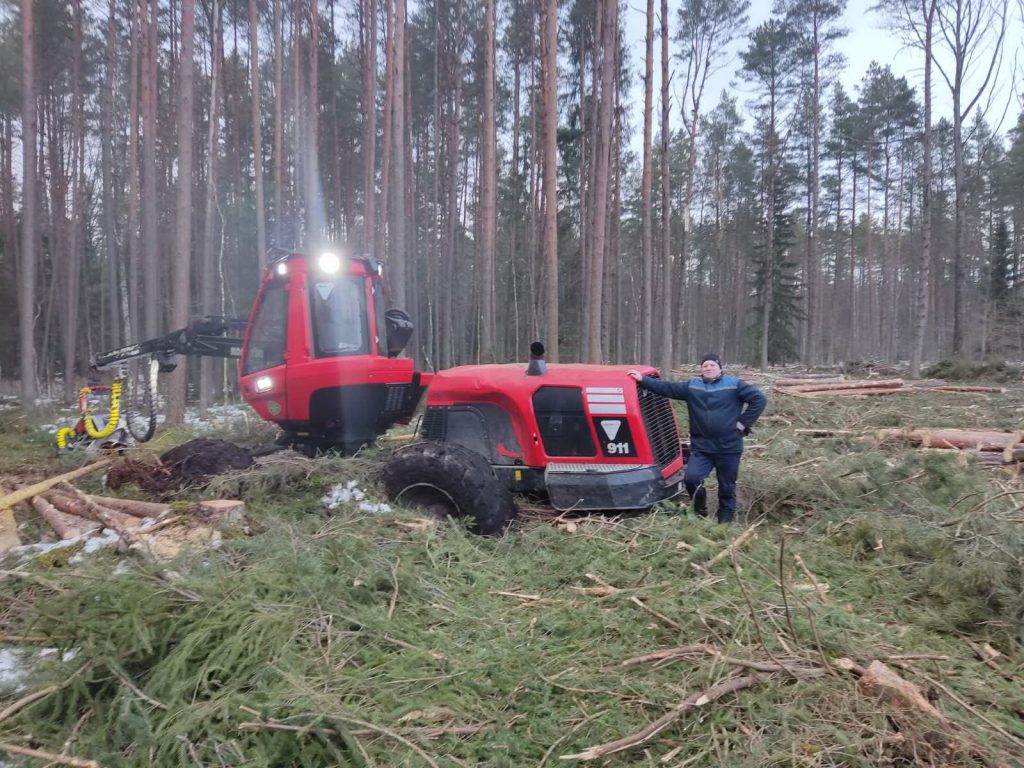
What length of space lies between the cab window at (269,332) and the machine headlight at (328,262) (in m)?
0.44

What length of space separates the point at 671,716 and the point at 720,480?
330 cm

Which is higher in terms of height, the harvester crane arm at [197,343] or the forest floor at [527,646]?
the harvester crane arm at [197,343]

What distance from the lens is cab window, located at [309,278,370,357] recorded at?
6582 mm

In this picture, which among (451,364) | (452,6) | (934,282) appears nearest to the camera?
(452,6)

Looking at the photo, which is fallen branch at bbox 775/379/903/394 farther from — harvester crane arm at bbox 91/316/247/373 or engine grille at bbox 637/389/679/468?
harvester crane arm at bbox 91/316/247/373

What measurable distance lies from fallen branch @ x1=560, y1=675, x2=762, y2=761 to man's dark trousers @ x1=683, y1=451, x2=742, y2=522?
9.13 ft

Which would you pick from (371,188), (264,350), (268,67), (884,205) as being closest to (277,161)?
(371,188)

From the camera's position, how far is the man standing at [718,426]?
5.52m

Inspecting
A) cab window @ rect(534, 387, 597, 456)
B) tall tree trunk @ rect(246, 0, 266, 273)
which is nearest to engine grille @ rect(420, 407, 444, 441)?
cab window @ rect(534, 387, 597, 456)

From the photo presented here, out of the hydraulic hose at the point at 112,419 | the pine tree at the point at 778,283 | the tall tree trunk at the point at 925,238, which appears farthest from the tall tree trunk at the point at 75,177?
the pine tree at the point at 778,283

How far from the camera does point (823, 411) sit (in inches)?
467

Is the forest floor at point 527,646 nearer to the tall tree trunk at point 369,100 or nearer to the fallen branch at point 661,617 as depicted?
the fallen branch at point 661,617

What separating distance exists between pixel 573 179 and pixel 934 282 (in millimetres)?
29547

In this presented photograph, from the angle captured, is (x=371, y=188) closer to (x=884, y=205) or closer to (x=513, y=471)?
(x=513, y=471)
